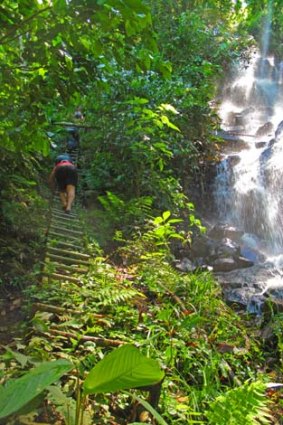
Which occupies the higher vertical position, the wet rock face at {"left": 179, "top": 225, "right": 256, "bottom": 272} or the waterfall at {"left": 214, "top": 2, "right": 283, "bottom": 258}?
the waterfall at {"left": 214, "top": 2, "right": 283, "bottom": 258}

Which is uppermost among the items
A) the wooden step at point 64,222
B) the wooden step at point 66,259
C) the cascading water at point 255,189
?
the cascading water at point 255,189

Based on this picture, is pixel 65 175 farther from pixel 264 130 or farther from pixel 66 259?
pixel 264 130

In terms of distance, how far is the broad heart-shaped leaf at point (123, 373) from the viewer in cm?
128

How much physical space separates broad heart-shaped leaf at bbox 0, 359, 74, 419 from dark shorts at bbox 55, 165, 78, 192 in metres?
5.62

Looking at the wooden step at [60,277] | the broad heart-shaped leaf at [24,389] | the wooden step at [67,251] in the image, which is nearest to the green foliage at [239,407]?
the broad heart-shaped leaf at [24,389]

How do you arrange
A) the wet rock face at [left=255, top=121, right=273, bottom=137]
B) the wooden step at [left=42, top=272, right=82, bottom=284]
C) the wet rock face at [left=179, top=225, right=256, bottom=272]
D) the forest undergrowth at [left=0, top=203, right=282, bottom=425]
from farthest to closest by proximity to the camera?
the wet rock face at [left=255, top=121, right=273, bottom=137] < the wet rock face at [left=179, top=225, right=256, bottom=272] < the wooden step at [left=42, top=272, right=82, bottom=284] < the forest undergrowth at [left=0, top=203, right=282, bottom=425]

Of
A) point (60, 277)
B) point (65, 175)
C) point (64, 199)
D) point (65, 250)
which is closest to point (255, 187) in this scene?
point (64, 199)

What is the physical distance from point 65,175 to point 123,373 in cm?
562

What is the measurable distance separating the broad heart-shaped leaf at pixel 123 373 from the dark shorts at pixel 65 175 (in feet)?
18.2

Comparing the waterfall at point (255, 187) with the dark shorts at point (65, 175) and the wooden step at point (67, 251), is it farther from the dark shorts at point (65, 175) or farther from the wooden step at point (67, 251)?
the wooden step at point (67, 251)

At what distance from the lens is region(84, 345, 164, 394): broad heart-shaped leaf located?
4.20 ft

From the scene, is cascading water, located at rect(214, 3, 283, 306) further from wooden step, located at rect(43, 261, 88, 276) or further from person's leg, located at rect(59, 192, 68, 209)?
wooden step, located at rect(43, 261, 88, 276)

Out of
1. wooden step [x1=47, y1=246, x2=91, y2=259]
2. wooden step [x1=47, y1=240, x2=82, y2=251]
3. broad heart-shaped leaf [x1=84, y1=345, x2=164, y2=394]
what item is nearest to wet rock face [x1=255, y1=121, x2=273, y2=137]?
wooden step [x1=47, y1=240, x2=82, y2=251]

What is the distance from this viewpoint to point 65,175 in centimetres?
666
